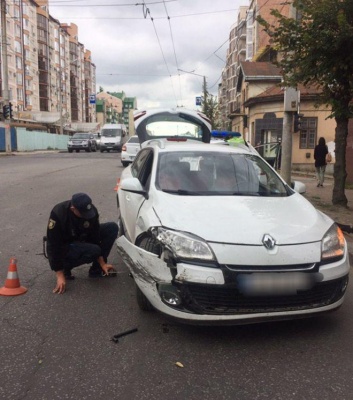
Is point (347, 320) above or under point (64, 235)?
under

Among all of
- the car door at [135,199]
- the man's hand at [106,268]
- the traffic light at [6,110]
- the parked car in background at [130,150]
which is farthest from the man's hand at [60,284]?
the traffic light at [6,110]

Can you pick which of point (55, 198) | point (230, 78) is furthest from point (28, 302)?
point (230, 78)

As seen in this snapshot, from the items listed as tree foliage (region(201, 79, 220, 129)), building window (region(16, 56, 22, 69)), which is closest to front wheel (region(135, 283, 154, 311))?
tree foliage (region(201, 79, 220, 129))

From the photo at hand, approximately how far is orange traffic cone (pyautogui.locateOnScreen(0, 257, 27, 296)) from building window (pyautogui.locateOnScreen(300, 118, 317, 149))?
75.8 feet

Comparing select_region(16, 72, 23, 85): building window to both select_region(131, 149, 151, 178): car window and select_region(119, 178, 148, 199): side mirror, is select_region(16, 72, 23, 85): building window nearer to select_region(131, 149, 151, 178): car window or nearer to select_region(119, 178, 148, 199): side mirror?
select_region(131, 149, 151, 178): car window

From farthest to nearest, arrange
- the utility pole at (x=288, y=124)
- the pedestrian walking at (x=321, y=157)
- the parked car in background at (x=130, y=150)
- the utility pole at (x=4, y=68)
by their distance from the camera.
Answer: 1. the utility pole at (x=4, y=68)
2. the parked car in background at (x=130, y=150)
3. the pedestrian walking at (x=321, y=157)
4. the utility pole at (x=288, y=124)

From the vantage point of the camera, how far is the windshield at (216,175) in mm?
4645

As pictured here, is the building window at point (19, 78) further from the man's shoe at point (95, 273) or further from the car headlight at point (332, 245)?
the car headlight at point (332, 245)

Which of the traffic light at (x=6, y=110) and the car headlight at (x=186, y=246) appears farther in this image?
the traffic light at (x=6, y=110)

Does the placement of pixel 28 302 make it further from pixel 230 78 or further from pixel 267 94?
pixel 230 78

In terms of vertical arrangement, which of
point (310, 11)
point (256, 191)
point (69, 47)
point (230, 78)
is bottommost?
point (256, 191)

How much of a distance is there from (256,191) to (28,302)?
262 centimetres

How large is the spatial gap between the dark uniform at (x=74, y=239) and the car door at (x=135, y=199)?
330mm

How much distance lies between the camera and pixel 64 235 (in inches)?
188
